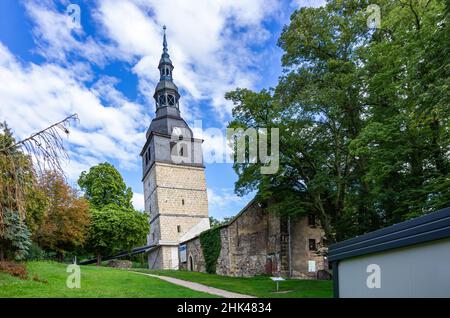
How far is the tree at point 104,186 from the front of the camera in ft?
116

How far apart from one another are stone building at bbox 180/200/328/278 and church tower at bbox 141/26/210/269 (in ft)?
46.0

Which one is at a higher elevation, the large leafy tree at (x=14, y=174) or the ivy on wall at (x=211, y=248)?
the large leafy tree at (x=14, y=174)

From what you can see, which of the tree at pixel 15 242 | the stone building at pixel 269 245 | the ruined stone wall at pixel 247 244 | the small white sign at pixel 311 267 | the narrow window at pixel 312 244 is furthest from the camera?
the narrow window at pixel 312 244

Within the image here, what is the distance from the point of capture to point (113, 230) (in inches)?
1209

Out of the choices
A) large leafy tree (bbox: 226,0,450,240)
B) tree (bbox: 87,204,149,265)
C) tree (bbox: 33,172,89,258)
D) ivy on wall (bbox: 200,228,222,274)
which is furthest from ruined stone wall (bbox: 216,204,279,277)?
tree (bbox: 33,172,89,258)

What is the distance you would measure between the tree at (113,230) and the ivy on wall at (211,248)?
6.58m

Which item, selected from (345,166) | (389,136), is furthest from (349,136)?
(389,136)

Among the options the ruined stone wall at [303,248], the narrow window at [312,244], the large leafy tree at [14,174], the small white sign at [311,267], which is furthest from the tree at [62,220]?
the large leafy tree at [14,174]

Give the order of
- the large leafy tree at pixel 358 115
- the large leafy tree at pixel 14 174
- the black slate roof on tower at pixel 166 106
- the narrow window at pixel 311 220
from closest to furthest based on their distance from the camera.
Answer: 1. the large leafy tree at pixel 14 174
2. the large leafy tree at pixel 358 115
3. the narrow window at pixel 311 220
4. the black slate roof on tower at pixel 166 106

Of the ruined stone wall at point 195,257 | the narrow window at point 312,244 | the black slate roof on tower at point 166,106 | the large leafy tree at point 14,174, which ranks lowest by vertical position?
the ruined stone wall at point 195,257

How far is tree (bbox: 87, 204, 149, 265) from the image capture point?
3047 centimetres

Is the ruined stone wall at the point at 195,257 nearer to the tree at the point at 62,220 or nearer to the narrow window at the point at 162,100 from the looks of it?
the tree at the point at 62,220

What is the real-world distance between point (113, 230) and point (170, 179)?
14315 millimetres

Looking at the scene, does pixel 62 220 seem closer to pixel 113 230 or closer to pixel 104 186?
pixel 113 230
